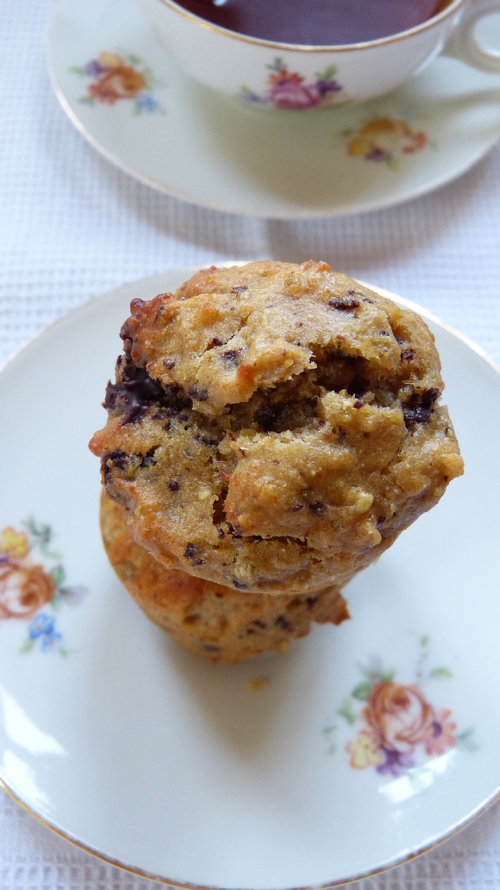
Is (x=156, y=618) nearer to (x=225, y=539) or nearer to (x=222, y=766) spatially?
(x=222, y=766)

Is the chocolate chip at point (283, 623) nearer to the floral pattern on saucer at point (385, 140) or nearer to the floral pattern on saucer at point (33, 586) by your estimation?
the floral pattern on saucer at point (33, 586)

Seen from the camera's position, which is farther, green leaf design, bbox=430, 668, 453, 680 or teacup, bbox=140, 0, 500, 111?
teacup, bbox=140, 0, 500, 111

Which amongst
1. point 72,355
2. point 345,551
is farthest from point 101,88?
point 345,551

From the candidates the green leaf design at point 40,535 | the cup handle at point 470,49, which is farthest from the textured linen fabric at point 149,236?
the green leaf design at point 40,535

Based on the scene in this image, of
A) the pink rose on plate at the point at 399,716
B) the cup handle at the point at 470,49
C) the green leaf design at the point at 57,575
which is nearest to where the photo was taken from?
the pink rose on plate at the point at 399,716

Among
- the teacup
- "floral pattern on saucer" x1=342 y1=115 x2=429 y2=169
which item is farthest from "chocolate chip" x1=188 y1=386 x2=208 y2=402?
"floral pattern on saucer" x1=342 y1=115 x2=429 y2=169

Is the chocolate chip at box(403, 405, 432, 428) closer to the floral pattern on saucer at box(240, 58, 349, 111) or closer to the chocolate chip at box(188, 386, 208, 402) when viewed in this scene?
the chocolate chip at box(188, 386, 208, 402)

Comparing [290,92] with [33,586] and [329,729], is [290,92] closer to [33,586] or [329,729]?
[33,586]

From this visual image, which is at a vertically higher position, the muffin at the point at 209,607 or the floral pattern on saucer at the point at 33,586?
the muffin at the point at 209,607
